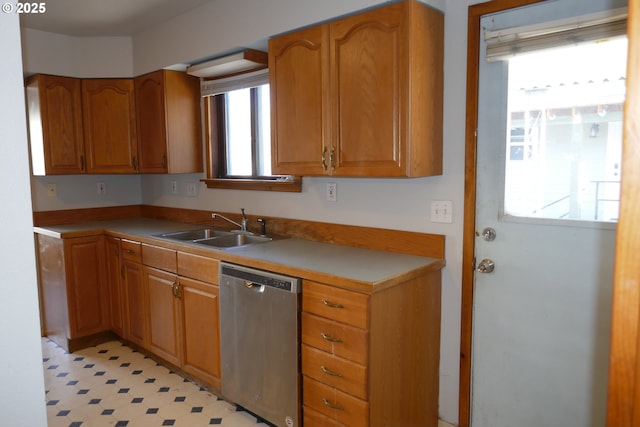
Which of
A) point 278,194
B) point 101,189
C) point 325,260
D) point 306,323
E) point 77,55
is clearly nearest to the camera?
point 306,323

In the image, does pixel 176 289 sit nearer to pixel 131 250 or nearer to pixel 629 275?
pixel 131 250

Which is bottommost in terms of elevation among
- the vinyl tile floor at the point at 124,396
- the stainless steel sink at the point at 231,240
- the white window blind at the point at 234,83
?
the vinyl tile floor at the point at 124,396

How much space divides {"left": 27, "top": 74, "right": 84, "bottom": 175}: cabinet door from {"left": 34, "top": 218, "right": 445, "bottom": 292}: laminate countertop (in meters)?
1.04

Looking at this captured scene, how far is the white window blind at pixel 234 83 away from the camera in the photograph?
304 centimetres

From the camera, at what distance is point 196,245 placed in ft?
8.93

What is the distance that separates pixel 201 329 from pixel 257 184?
1.05 meters

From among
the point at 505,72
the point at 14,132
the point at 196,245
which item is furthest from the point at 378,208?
the point at 14,132

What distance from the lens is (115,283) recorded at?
3.45 m

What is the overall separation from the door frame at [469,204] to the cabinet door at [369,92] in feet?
1.12

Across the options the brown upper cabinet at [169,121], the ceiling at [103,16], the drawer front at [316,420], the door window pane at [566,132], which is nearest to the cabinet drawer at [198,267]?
the drawer front at [316,420]

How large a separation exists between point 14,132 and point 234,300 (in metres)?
1.65

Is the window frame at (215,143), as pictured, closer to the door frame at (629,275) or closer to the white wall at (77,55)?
the white wall at (77,55)

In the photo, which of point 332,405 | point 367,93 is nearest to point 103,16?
point 367,93

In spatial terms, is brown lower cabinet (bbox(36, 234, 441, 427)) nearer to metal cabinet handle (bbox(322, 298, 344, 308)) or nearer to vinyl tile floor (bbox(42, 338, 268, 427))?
metal cabinet handle (bbox(322, 298, 344, 308))
